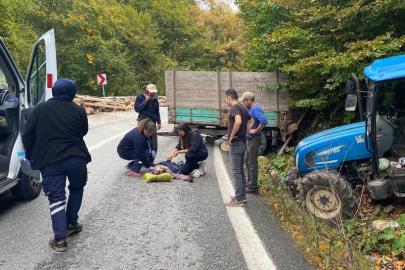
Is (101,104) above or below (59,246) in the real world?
above

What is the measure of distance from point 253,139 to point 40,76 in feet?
11.7

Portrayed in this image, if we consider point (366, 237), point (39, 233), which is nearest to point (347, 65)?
point (366, 237)

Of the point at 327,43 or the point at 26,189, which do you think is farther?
the point at 327,43

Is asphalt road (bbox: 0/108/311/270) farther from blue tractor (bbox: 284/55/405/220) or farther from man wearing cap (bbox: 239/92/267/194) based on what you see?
blue tractor (bbox: 284/55/405/220)

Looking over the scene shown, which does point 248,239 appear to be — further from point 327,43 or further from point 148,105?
point 327,43

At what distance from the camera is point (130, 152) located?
26.7 ft

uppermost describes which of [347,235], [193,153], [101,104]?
[101,104]

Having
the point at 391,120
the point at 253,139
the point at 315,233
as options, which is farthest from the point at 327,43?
the point at 315,233

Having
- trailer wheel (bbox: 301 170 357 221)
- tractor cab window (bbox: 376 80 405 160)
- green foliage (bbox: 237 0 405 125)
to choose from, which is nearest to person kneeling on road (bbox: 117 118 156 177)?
trailer wheel (bbox: 301 170 357 221)

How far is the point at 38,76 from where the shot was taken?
A: 589cm

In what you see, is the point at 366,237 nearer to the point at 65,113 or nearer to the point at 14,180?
the point at 65,113

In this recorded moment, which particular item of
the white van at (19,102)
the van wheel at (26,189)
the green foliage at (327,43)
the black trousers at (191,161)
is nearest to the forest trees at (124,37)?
the green foliage at (327,43)

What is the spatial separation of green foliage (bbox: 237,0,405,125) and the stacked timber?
11640mm

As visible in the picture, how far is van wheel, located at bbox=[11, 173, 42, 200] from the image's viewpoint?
582 cm
